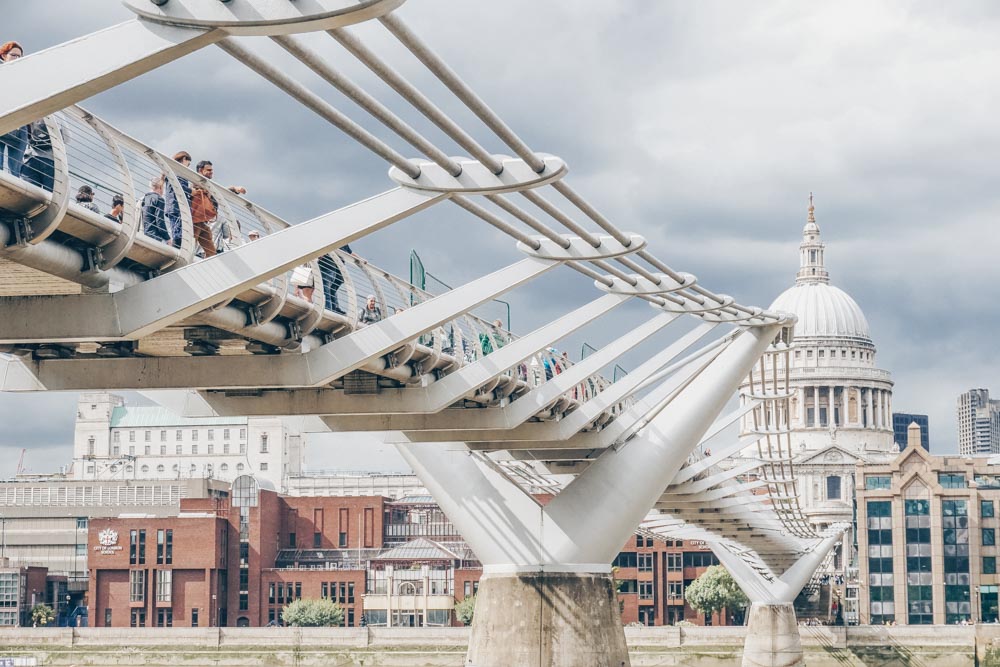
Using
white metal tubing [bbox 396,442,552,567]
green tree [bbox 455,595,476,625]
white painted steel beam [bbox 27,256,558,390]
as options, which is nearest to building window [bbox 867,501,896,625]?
green tree [bbox 455,595,476,625]

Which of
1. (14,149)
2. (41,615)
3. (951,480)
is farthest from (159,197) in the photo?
(951,480)

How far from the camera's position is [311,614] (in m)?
75.2

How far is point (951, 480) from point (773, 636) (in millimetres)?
24005

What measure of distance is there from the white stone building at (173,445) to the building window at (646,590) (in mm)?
64002

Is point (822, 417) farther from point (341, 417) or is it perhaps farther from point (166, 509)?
point (341, 417)

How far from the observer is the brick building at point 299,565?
75.1 m

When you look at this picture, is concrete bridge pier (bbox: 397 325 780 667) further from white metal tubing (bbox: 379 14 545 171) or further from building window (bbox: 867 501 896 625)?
building window (bbox: 867 501 896 625)

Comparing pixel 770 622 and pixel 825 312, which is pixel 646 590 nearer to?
pixel 770 622

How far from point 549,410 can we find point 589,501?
1.47 metres

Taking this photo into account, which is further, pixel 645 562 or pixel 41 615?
pixel 645 562

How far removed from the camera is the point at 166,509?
290ft

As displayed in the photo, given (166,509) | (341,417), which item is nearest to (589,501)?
(341,417)

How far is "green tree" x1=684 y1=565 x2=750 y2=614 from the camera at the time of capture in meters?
76.7

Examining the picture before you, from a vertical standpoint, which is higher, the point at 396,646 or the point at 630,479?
the point at 630,479
